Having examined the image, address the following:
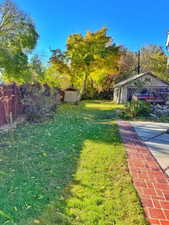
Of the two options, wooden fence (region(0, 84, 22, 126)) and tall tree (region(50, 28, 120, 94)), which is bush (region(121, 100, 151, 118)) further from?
tall tree (region(50, 28, 120, 94))

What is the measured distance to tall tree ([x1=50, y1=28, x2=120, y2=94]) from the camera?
852 inches

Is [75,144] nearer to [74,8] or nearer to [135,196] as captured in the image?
[135,196]

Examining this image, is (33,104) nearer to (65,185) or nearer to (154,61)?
(65,185)

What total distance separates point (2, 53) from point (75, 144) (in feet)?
47.5

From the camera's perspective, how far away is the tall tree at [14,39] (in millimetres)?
17078

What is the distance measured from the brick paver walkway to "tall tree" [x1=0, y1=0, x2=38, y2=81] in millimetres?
15174

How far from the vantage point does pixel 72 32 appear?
22.6 metres

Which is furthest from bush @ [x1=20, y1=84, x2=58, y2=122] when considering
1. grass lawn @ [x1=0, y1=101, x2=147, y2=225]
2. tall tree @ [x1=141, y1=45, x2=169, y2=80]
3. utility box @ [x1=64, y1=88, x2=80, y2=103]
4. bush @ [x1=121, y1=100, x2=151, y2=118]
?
tall tree @ [x1=141, y1=45, x2=169, y2=80]

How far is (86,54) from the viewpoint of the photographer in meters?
21.5

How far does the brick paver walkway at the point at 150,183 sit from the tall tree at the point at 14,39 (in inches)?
597

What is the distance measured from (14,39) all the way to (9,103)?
42.7 ft

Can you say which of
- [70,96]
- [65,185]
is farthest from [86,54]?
[65,185]

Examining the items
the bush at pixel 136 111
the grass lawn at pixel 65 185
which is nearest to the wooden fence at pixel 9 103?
the grass lawn at pixel 65 185

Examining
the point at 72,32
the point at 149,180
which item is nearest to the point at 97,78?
the point at 72,32
